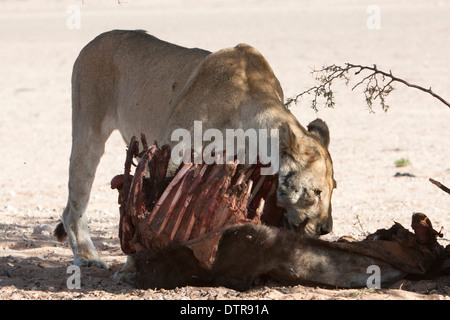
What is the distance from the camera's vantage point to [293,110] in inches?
591

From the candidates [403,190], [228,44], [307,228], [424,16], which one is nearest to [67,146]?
[403,190]

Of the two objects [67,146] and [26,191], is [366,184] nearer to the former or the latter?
[26,191]

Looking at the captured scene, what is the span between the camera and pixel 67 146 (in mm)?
13102

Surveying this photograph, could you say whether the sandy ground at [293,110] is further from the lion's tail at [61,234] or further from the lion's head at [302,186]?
the lion's head at [302,186]

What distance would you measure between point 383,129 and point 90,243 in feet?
26.5

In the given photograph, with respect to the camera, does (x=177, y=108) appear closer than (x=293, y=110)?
Yes

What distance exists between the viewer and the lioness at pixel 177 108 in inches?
Answer: 185
